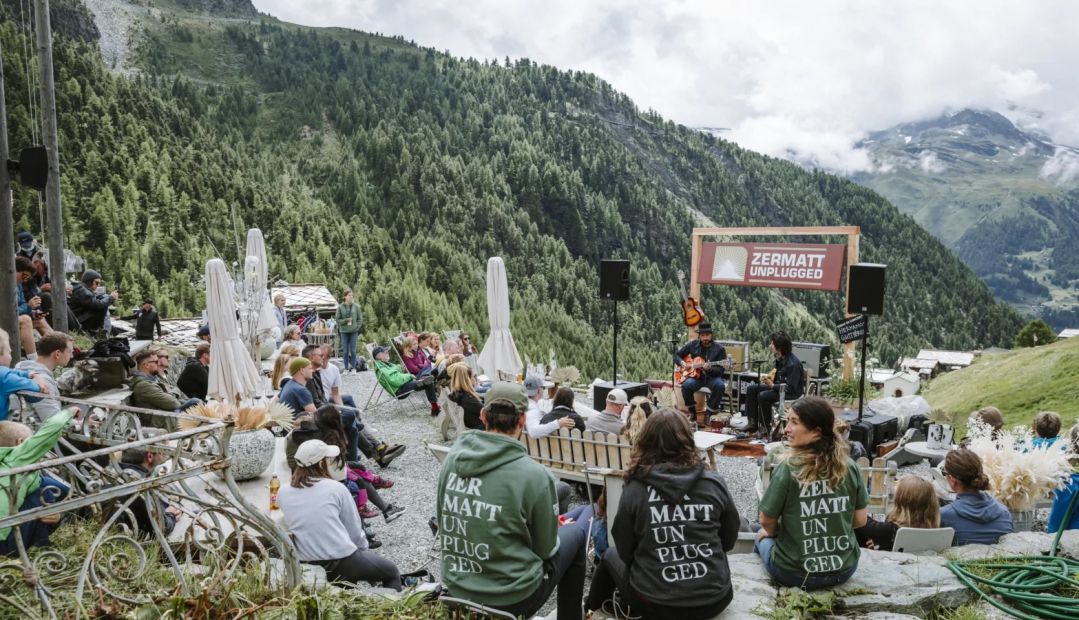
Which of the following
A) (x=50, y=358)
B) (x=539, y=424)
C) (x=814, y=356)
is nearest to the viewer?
(x=50, y=358)

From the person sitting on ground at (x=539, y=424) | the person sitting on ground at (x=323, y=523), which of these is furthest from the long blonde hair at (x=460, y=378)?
the person sitting on ground at (x=323, y=523)

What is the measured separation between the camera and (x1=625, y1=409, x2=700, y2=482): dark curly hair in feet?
8.77

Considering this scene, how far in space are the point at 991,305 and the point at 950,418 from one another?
312 feet

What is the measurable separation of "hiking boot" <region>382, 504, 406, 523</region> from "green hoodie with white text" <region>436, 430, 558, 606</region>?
282 cm

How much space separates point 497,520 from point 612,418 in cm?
329

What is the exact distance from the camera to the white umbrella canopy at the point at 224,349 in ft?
21.2

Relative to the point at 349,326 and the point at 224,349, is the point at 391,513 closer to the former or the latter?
the point at 224,349

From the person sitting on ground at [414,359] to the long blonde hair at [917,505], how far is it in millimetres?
6532

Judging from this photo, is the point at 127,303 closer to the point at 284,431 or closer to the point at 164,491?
the point at 284,431

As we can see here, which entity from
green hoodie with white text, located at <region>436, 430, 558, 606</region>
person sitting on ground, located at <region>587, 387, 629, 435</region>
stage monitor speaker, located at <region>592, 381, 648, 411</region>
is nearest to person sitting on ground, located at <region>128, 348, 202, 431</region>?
person sitting on ground, located at <region>587, 387, 629, 435</region>

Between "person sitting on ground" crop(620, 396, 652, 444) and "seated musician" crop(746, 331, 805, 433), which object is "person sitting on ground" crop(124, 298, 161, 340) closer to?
"person sitting on ground" crop(620, 396, 652, 444)

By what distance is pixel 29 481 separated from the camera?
8.63 ft

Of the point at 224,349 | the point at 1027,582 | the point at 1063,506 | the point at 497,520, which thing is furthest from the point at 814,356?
the point at 497,520

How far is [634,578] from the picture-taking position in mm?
2707
